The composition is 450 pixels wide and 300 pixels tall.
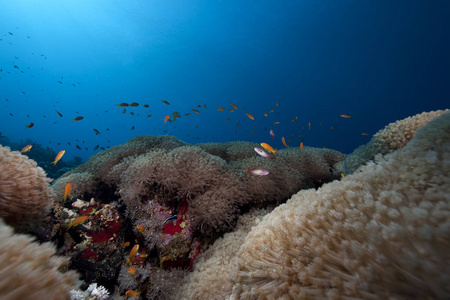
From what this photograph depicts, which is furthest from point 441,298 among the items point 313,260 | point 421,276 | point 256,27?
point 256,27

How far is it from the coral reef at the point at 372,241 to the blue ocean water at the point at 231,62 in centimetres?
3845

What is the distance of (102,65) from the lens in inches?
4087

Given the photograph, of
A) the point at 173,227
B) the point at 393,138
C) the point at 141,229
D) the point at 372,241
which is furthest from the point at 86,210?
the point at 393,138

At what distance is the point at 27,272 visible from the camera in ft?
2.93

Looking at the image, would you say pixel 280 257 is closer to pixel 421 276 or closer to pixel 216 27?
pixel 421 276

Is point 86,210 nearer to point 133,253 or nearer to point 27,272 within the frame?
point 133,253

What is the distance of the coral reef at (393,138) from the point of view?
13.4ft

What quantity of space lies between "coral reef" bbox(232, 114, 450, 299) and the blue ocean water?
38.4 meters

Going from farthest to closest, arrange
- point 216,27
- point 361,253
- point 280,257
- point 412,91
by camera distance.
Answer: point 216,27 < point 412,91 < point 280,257 < point 361,253

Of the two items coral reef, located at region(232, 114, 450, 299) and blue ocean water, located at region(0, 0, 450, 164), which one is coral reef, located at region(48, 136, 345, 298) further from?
blue ocean water, located at region(0, 0, 450, 164)

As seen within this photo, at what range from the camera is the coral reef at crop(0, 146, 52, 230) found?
2.52 metres

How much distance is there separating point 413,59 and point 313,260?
94.9 meters

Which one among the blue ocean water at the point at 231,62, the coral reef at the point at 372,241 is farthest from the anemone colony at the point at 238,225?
the blue ocean water at the point at 231,62

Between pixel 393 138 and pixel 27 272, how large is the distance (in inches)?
236
